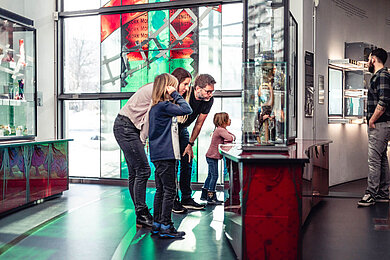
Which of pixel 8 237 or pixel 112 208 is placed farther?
pixel 112 208

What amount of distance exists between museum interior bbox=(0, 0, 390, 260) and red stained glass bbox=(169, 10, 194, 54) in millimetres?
19

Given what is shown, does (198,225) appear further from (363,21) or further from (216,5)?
(363,21)

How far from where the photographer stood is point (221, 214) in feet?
16.4

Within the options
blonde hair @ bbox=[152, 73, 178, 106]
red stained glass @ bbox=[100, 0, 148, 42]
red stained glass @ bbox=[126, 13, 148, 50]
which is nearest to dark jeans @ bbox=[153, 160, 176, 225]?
blonde hair @ bbox=[152, 73, 178, 106]

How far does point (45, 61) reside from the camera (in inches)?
310

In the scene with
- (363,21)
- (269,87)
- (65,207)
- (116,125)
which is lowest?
(65,207)

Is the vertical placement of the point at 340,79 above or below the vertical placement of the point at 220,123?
above

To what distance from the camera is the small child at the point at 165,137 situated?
12.9 ft

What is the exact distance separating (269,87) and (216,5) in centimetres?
379

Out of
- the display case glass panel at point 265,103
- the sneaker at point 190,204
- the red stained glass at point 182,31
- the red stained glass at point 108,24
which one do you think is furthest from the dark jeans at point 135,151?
the red stained glass at point 108,24

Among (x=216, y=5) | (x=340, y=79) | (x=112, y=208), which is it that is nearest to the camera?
(x=112, y=208)

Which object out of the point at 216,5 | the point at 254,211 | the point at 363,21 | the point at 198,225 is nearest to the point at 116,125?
the point at 198,225

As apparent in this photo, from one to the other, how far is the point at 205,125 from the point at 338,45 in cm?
256

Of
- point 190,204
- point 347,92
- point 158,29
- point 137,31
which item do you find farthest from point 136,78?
point 347,92
